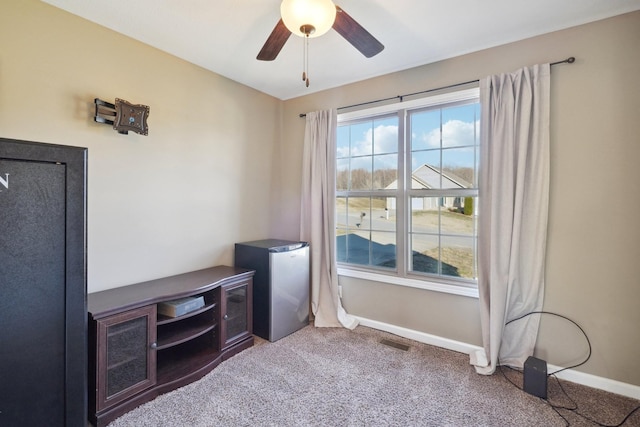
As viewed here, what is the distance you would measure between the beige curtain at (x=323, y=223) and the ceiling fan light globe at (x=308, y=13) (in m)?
1.55

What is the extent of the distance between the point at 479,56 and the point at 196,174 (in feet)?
8.74

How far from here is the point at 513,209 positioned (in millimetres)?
2197

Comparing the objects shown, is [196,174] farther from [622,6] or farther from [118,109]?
[622,6]

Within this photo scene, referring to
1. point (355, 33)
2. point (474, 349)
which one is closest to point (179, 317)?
point (355, 33)

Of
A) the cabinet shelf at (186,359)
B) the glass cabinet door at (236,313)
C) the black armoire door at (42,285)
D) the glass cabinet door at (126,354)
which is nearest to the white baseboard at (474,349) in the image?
the glass cabinet door at (236,313)

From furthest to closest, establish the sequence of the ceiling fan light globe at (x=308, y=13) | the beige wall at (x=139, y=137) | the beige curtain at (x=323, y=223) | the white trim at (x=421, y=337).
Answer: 1. the beige curtain at (x=323, y=223)
2. the white trim at (x=421, y=337)
3. the beige wall at (x=139, y=137)
4. the ceiling fan light globe at (x=308, y=13)

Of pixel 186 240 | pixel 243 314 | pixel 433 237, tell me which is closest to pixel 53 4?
pixel 186 240

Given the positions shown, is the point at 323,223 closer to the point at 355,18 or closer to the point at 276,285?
the point at 276,285

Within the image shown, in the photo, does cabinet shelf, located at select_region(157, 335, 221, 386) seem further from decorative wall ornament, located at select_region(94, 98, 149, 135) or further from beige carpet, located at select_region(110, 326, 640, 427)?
decorative wall ornament, located at select_region(94, 98, 149, 135)

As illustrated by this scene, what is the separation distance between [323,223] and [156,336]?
180 centimetres

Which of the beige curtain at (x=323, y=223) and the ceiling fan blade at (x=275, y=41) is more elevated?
the ceiling fan blade at (x=275, y=41)

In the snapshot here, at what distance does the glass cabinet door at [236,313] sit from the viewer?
7.79 ft

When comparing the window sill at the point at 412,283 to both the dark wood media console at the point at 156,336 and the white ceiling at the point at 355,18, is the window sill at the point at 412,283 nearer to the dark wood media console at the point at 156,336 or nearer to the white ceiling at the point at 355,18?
the dark wood media console at the point at 156,336

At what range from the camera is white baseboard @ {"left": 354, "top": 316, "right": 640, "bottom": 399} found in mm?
1942
